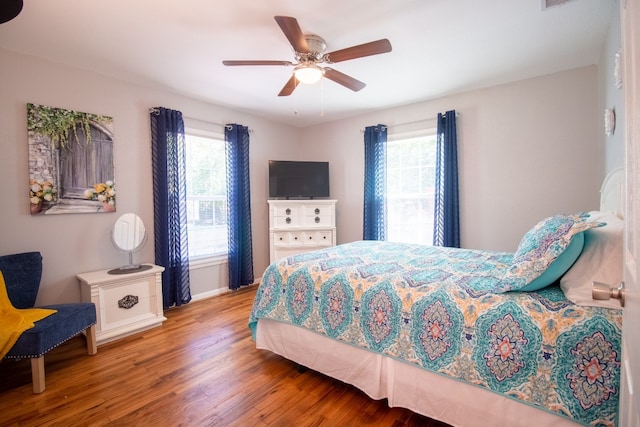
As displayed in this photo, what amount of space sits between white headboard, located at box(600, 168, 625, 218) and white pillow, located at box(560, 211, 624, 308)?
83 cm

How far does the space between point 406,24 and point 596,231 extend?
1.83m

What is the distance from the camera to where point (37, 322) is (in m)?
2.02

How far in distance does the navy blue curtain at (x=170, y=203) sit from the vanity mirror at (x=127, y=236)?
15.5 inches

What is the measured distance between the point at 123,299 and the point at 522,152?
4382mm

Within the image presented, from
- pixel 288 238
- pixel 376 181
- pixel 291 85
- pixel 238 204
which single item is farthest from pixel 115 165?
pixel 376 181

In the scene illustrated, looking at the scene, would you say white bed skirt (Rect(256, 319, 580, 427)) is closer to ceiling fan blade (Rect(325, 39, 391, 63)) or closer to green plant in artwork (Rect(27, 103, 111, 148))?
ceiling fan blade (Rect(325, 39, 391, 63))

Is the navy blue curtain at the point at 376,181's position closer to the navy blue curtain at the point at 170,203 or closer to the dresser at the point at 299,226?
the dresser at the point at 299,226

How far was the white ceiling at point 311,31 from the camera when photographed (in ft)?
6.44

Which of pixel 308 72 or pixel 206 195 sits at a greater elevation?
pixel 308 72

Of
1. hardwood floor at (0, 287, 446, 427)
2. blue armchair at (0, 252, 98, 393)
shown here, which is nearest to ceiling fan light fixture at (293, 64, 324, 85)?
hardwood floor at (0, 287, 446, 427)

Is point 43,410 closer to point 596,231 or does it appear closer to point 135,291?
point 135,291

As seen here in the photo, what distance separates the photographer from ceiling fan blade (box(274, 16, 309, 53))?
66.6 inches

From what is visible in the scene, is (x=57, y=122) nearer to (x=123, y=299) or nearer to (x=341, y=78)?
(x=123, y=299)

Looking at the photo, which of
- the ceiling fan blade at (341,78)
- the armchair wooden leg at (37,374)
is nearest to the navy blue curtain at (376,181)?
the ceiling fan blade at (341,78)
